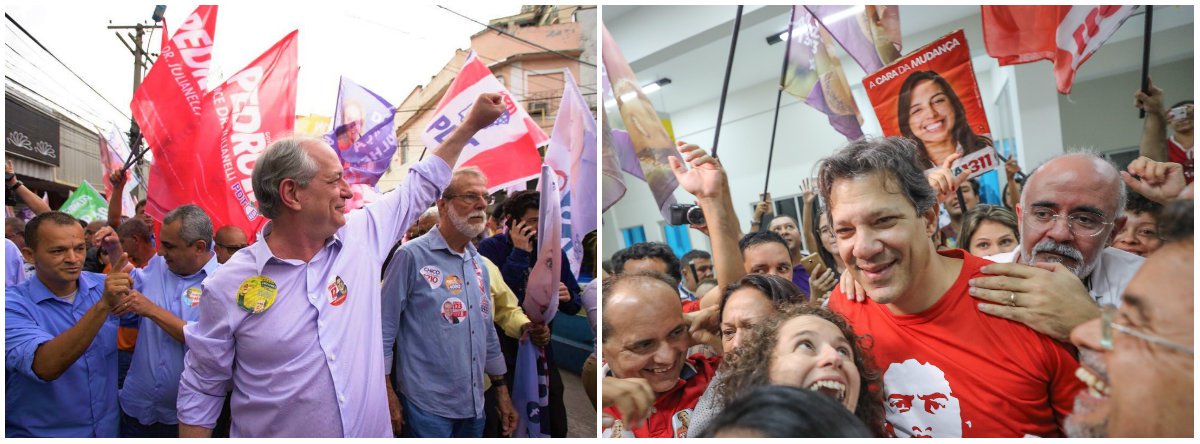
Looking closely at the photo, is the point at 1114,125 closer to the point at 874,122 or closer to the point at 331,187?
the point at 874,122

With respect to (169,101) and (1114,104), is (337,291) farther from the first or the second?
(1114,104)

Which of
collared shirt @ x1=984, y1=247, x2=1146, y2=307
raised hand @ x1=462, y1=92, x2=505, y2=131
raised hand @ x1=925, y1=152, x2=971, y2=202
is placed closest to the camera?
collared shirt @ x1=984, y1=247, x2=1146, y2=307

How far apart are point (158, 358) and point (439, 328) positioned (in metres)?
0.93

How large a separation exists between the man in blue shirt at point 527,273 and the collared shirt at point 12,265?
5.66ft

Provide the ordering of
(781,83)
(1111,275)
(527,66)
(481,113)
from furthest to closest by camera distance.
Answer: (527,66) < (781,83) < (481,113) < (1111,275)

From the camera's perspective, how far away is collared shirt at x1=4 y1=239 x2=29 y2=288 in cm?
230

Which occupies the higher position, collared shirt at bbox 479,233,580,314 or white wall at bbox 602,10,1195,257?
white wall at bbox 602,10,1195,257

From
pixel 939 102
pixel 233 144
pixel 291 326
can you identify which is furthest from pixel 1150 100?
pixel 233 144

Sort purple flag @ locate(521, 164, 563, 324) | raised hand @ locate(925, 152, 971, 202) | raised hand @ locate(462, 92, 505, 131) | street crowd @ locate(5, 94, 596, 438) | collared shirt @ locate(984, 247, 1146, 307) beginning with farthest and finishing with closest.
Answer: purple flag @ locate(521, 164, 563, 324) → raised hand @ locate(462, 92, 505, 131) → raised hand @ locate(925, 152, 971, 202) → street crowd @ locate(5, 94, 596, 438) → collared shirt @ locate(984, 247, 1146, 307)

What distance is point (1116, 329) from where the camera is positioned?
4.72 feet

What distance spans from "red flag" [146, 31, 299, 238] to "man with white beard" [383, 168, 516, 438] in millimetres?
875

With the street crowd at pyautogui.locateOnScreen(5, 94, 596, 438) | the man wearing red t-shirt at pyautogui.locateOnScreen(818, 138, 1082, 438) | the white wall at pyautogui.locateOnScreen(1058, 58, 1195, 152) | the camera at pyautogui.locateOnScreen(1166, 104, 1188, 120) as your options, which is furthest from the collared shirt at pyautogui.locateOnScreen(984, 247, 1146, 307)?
the street crowd at pyautogui.locateOnScreen(5, 94, 596, 438)

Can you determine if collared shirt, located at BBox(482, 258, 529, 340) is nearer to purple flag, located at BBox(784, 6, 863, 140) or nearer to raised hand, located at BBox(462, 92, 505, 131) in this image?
raised hand, located at BBox(462, 92, 505, 131)

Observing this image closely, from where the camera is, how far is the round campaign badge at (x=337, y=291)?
5.94 feet
